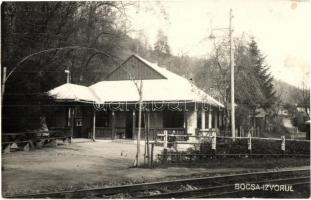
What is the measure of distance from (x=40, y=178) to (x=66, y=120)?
596 inches

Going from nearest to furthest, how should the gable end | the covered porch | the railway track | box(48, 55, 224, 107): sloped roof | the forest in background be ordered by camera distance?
the railway track → the forest in background → box(48, 55, 224, 107): sloped roof → the covered porch → the gable end

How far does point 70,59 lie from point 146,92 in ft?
34.2

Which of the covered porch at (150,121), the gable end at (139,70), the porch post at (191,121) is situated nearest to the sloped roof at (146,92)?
the gable end at (139,70)

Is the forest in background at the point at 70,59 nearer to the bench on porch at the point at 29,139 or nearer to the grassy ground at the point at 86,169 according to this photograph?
the bench on porch at the point at 29,139

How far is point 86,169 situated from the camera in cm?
1395

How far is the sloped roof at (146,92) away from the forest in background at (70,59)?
3.03 ft

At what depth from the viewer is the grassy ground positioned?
1124cm

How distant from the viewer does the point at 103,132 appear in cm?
2792

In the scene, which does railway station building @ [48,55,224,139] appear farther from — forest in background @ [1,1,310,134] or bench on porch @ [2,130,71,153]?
bench on porch @ [2,130,71,153]

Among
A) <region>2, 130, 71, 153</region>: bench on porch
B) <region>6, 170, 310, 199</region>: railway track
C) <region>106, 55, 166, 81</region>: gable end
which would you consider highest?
<region>106, 55, 166, 81</region>: gable end

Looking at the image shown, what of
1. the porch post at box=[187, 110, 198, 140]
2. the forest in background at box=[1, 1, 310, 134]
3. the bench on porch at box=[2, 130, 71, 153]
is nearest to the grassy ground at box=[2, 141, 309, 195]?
the bench on porch at box=[2, 130, 71, 153]

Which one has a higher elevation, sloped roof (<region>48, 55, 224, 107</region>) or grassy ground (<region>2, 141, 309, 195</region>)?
sloped roof (<region>48, 55, 224, 107</region>)

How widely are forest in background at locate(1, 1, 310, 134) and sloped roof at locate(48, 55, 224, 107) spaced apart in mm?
923

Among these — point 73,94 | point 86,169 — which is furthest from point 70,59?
point 86,169
